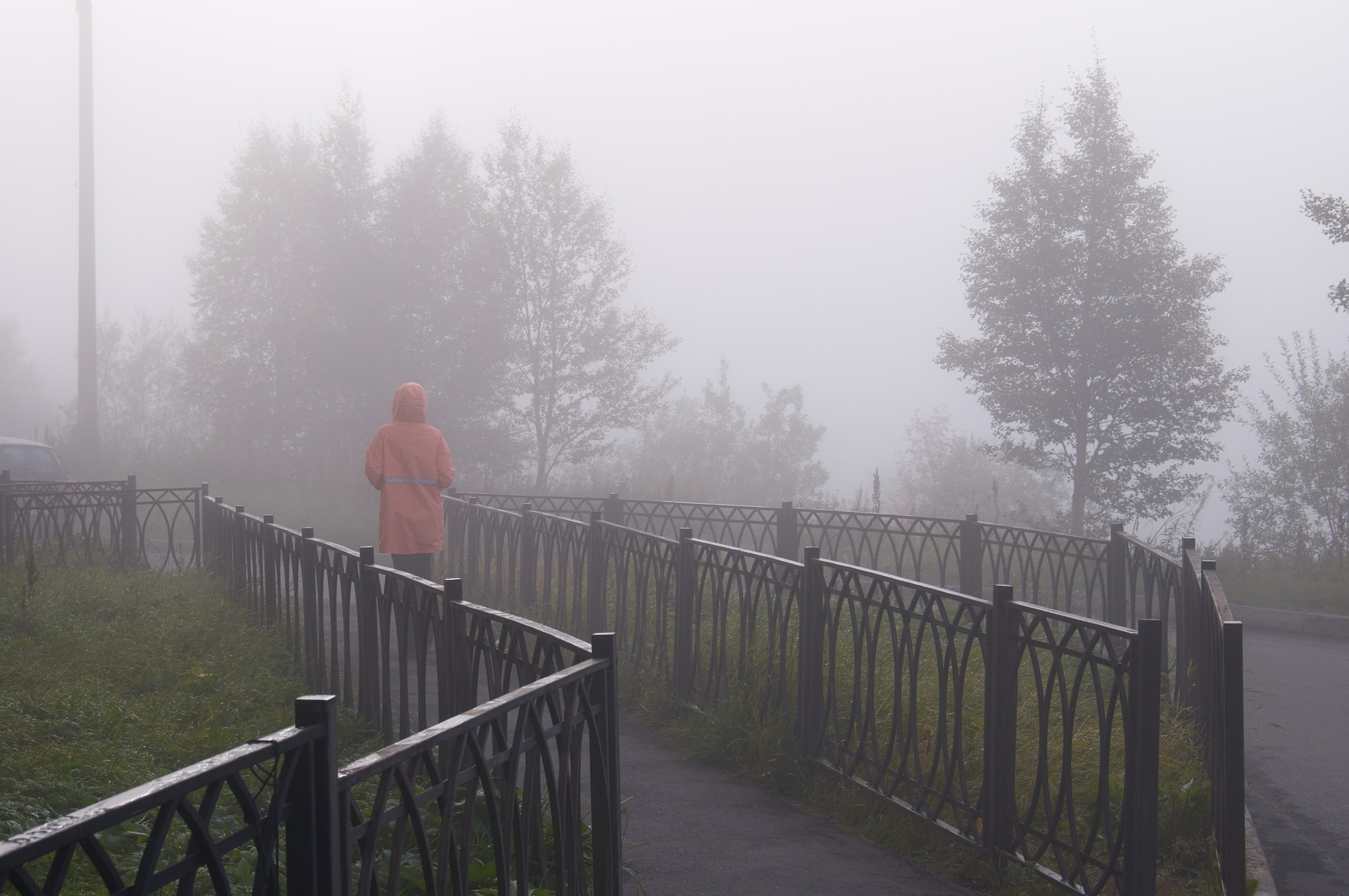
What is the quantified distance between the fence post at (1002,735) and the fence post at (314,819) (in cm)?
299

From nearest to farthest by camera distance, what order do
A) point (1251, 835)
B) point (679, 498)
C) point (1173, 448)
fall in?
point (1251, 835) → point (1173, 448) → point (679, 498)

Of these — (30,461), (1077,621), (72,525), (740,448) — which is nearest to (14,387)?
(740,448)

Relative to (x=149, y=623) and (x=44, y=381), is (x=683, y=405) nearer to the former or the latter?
(x=44, y=381)

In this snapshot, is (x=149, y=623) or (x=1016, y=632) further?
(x=149, y=623)

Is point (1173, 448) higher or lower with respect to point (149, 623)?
higher

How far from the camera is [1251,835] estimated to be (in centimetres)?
500

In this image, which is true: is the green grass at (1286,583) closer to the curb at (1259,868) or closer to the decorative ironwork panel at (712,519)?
the decorative ironwork panel at (712,519)

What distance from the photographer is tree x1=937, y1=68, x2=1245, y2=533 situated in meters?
18.5

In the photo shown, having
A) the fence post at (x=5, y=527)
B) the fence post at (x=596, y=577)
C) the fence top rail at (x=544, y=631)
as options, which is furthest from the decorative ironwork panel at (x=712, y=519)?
the fence top rail at (x=544, y=631)

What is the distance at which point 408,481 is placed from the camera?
Answer: 812 cm

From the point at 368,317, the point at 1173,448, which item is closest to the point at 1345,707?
the point at 1173,448

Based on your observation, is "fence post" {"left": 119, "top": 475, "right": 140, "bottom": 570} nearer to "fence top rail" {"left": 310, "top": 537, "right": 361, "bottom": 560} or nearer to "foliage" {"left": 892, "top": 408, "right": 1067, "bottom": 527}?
"fence top rail" {"left": 310, "top": 537, "right": 361, "bottom": 560}

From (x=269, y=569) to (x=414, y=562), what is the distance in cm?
118

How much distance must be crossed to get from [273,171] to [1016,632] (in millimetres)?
26936
